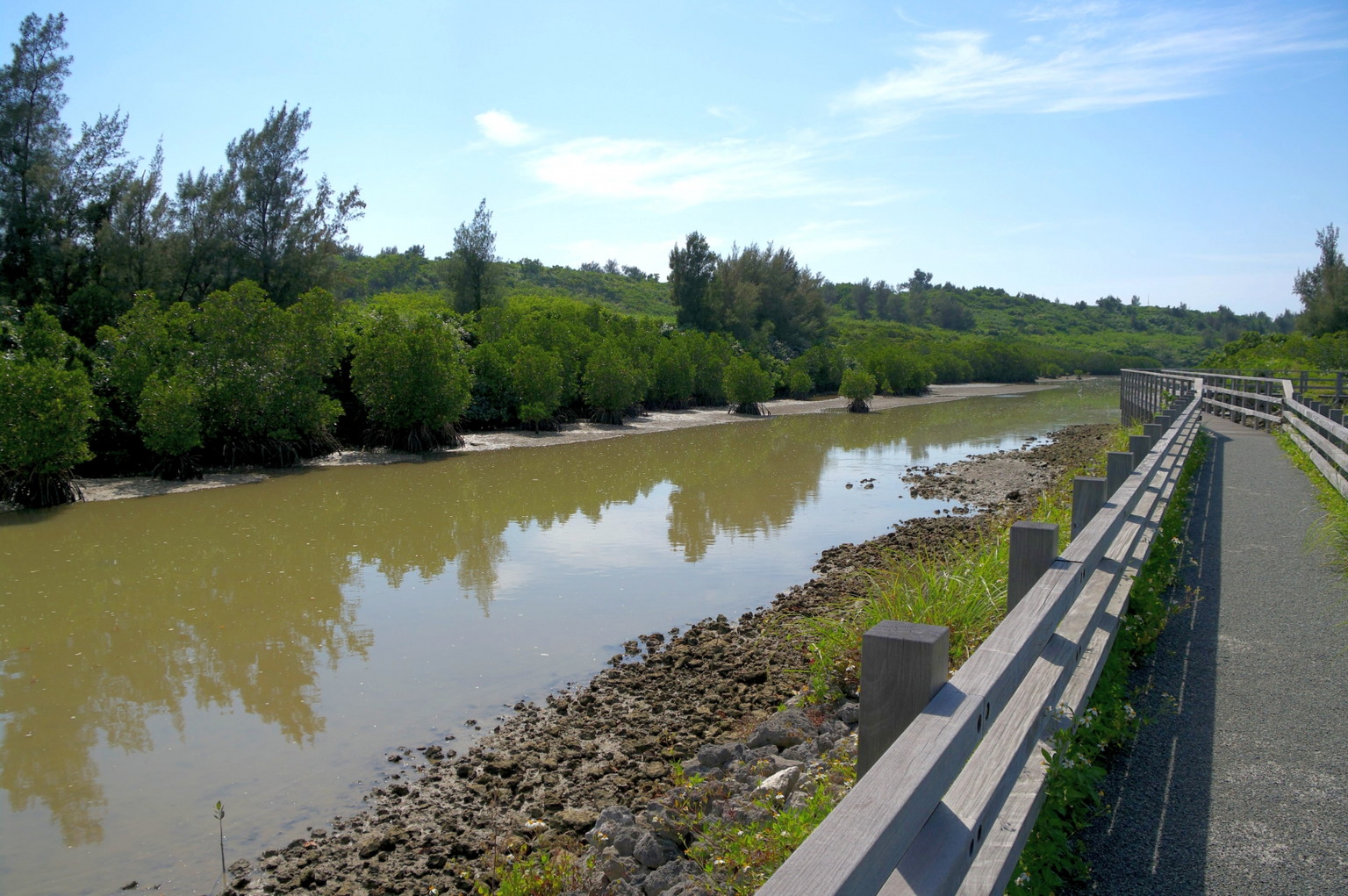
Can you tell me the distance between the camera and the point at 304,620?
1037cm

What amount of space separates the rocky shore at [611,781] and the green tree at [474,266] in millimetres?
36798

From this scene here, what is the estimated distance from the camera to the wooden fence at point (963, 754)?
1633 mm

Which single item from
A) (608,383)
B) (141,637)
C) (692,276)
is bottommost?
(141,637)

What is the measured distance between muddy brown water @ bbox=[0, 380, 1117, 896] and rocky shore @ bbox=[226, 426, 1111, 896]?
399mm

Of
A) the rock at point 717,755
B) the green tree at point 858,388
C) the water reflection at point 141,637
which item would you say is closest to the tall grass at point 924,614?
the rock at point 717,755

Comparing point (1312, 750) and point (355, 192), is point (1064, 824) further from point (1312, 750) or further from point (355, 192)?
point (355, 192)

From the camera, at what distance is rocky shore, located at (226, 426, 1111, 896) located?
4.86m

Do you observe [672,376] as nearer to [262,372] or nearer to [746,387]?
[746,387]

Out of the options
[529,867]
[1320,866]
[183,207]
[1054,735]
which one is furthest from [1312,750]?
[183,207]

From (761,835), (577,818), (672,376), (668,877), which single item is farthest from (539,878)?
(672,376)

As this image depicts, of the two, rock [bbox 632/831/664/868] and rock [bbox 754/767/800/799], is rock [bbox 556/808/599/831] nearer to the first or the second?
rock [bbox 632/831/664/868]

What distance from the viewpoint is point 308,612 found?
10680 mm

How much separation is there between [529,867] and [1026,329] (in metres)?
143

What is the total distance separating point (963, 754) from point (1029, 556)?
1.75 metres
